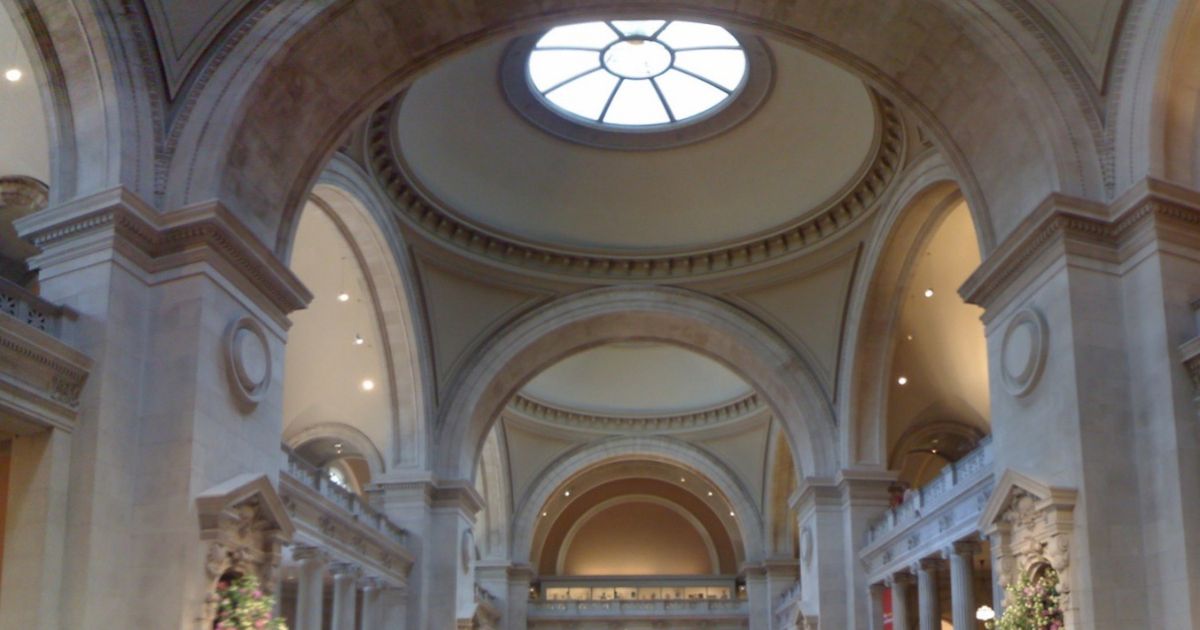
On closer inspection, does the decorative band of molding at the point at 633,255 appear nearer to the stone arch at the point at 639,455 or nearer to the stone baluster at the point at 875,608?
the stone baluster at the point at 875,608

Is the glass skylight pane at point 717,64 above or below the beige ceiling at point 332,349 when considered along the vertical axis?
above

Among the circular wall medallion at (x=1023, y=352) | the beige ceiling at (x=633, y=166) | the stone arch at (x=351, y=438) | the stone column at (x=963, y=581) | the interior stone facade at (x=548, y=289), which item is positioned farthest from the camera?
the stone arch at (x=351, y=438)

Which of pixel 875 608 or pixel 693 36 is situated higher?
pixel 693 36

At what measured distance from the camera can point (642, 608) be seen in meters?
40.1

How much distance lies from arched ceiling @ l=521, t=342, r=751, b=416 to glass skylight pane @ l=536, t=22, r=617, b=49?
574 inches

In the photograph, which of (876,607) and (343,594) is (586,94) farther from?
(876,607)

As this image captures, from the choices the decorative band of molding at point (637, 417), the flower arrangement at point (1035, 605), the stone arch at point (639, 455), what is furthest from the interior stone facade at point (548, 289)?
the stone arch at point (639, 455)

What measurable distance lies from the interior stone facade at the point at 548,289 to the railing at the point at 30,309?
1.4 inches

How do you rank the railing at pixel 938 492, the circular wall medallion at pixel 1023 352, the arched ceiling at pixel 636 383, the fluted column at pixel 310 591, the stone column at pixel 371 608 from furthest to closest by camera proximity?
the arched ceiling at pixel 636 383
the stone column at pixel 371 608
the fluted column at pixel 310 591
the railing at pixel 938 492
the circular wall medallion at pixel 1023 352

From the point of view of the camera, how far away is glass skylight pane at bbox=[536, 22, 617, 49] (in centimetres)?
2205

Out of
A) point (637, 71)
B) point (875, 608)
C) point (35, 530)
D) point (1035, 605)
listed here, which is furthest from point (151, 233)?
point (875, 608)

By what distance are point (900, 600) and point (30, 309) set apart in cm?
1651

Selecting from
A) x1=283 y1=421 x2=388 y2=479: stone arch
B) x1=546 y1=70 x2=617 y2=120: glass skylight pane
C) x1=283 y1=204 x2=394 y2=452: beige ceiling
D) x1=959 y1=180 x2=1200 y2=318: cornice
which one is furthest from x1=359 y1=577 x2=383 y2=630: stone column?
x1=959 y1=180 x2=1200 y2=318: cornice

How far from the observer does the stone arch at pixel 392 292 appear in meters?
21.4
